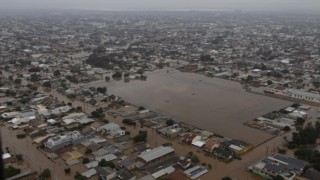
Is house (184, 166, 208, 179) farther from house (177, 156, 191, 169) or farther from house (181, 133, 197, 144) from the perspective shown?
house (181, 133, 197, 144)

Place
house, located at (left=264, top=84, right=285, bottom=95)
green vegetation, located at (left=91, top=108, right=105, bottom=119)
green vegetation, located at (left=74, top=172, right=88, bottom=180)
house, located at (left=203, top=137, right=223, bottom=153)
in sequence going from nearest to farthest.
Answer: green vegetation, located at (left=74, top=172, right=88, bottom=180)
house, located at (left=203, top=137, right=223, bottom=153)
green vegetation, located at (left=91, top=108, right=105, bottom=119)
house, located at (left=264, top=84, right=285, bottom=95)

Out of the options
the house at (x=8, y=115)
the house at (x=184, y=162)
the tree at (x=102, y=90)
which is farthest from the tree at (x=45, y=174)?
the tree at (x=102, y=90)

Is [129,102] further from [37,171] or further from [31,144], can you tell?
[37,171]

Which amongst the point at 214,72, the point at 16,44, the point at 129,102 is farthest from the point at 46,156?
the point at 16,44

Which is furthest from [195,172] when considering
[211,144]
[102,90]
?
[102,90]

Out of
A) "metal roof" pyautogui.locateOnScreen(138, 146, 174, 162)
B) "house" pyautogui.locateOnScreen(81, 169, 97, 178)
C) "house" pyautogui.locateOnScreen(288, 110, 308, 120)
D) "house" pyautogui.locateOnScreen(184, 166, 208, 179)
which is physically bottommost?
"house" pyautogui.locateOnScreen(81, 169, 97, 178)

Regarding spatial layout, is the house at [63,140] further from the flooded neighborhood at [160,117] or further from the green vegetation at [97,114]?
the green vegetation at [97,114]

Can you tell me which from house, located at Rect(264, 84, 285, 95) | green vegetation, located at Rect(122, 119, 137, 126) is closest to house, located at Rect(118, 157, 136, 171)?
green vegetation, located at Rect(122, 119, 137, 126)
